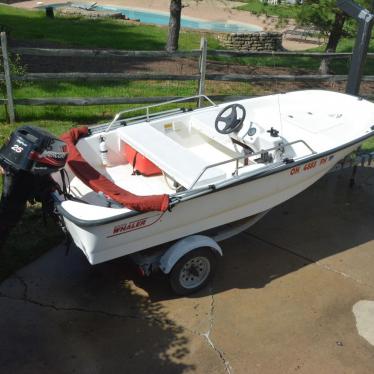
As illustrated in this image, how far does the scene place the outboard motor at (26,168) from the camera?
480 cm

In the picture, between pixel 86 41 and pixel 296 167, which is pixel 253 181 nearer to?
pixel 296 167

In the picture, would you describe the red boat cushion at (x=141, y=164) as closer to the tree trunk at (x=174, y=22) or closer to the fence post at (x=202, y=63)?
the fence post at (x=202, y=63)

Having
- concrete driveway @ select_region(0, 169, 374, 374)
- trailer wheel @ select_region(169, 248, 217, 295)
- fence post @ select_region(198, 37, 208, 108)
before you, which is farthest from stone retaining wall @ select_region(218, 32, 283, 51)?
trailer wheel @ select_region(169, 248, 217, 295)

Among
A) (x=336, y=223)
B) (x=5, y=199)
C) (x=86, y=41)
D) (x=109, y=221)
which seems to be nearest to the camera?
(x=109, y=221)

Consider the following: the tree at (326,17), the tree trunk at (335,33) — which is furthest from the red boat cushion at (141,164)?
the tree trunk at (335,33)

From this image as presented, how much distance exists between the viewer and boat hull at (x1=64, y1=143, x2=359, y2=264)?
15.5ft

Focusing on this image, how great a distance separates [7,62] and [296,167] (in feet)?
18.1

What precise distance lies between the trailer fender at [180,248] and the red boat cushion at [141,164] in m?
1.08

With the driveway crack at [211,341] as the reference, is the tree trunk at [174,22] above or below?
above

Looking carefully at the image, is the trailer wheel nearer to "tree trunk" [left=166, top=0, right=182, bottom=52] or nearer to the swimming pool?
"tree trunk" [left=166, top=0, right=182, bottom=52]

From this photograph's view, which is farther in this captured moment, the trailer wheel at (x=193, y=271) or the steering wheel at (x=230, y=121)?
the steering wheel at (x=230, y=121)

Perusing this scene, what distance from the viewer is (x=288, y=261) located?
6090 mm

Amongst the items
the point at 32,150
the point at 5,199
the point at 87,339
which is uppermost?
the point at 32,150

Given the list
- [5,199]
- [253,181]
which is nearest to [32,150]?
[5,199]
